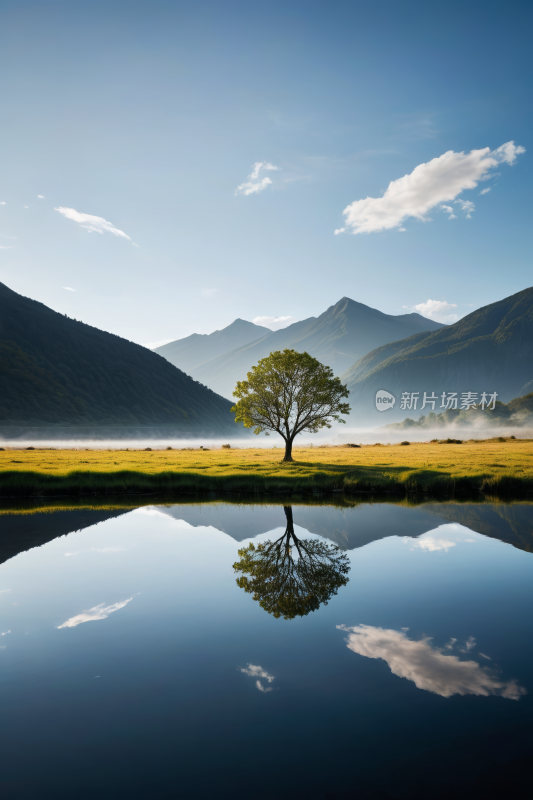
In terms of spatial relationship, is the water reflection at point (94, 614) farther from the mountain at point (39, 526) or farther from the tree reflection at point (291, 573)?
the mountain at point (39, 526)

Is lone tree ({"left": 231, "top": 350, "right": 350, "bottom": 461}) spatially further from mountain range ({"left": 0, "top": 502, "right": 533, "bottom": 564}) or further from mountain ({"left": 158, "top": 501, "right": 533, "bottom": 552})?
mountain range ({"left": 0, "top": 502, "right": 533, "bottom": 564})

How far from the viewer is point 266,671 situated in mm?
9719

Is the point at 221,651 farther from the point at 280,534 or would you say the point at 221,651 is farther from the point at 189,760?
the point at 280,534

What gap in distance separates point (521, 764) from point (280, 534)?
653 inches

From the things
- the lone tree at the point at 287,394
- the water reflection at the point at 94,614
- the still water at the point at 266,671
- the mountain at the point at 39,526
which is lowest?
the mountain at the point at 39,526

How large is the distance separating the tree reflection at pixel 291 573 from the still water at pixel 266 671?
11cm

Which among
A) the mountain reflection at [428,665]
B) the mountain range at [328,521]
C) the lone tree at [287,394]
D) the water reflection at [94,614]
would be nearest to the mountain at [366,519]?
the mountain range at [328,521]

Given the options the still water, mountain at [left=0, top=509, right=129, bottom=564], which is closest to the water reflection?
the still water

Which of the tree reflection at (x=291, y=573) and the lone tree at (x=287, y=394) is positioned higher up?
the lone tree at (x=287, y=394)

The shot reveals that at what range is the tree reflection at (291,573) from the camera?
545 inches

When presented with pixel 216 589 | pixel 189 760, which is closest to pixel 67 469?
pixel 216 589

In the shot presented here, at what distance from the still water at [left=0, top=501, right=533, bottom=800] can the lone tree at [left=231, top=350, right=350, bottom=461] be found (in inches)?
1319

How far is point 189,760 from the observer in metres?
6.91

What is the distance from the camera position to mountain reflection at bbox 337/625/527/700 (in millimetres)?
9039
